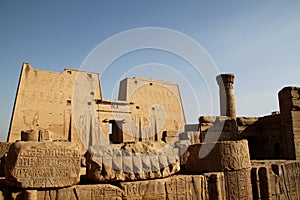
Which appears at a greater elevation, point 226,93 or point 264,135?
point 226,93

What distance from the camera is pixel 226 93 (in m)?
13.9

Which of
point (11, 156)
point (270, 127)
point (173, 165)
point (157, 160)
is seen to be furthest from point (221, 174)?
point (270, 127)

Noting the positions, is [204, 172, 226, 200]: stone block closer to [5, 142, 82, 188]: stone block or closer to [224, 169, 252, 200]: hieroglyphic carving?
[224, 169, 252, 200]: hieroglyphic carving

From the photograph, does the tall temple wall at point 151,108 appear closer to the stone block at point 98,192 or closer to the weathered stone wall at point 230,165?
the weathered stone wall at point 230,165

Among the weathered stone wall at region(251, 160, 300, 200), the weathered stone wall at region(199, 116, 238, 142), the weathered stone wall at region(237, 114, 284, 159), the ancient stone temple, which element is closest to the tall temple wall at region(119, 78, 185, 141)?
the ancient stone temple

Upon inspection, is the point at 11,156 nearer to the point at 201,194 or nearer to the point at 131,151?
the point at 131,151

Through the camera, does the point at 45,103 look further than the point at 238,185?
Yes

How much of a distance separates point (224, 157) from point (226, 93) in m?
9.83

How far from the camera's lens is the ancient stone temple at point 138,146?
3242 millimetres

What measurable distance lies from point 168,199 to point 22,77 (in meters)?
13.8

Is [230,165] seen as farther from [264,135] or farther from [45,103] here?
[45,103]

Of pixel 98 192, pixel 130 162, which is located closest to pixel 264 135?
pixel 130 162

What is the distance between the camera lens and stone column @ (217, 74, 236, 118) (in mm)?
13703

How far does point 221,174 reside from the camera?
4508 millimetres
